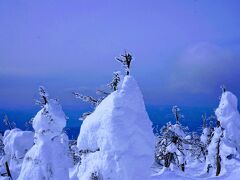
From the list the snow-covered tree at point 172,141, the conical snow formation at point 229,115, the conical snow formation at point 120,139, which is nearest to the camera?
the conical snow formation at point 120,139

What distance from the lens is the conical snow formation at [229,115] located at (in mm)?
40312

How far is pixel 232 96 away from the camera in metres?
40.4

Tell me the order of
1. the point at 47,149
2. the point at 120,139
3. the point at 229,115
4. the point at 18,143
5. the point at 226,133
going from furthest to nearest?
the point at 226,133 → the point at 229,115 → the point at 18,143 → the point at 47,149 → the point at 120,139

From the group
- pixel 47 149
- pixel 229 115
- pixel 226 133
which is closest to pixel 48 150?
pixel 47 149

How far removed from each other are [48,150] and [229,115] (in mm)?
24909

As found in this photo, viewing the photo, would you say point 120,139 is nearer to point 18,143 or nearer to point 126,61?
point 126,61

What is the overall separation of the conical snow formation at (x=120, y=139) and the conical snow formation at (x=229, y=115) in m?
24.7

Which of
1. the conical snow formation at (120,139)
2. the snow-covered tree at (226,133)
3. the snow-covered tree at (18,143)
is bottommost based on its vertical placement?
the conical snow formation at (120,139)

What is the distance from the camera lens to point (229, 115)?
133ft

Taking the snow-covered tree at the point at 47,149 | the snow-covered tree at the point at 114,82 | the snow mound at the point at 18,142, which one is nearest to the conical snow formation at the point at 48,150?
the snow-covered tree at the point at 47,149

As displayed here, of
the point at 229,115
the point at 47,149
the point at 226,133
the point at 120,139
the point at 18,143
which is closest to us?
the point at 120,139

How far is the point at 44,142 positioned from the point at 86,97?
3640mm

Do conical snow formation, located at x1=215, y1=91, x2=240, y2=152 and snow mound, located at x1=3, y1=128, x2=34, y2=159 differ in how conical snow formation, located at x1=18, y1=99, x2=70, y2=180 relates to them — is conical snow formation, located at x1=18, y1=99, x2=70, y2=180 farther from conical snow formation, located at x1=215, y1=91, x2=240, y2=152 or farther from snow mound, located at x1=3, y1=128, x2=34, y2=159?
conical snow formation, located at x1=215, y1=91, x2=240, y2=152

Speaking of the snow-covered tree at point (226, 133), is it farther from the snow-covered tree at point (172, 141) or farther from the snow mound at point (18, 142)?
the snow mound at point (18, 142)
